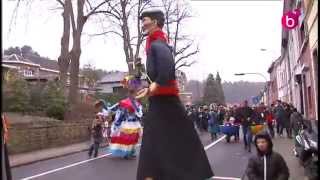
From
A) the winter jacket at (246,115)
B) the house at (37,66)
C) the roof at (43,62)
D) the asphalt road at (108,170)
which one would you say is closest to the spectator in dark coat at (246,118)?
the winter jacket at (246,115)

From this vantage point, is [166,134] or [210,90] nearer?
[166,134]

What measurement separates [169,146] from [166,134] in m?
0.10

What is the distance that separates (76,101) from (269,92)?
7618 centimetres

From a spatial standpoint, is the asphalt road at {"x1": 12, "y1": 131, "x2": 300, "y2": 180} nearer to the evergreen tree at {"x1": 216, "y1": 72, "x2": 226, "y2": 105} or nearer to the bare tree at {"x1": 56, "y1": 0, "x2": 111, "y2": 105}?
the bare tree at {"x1": 56, "y1": 0, "x2": 111, "y2": 105}

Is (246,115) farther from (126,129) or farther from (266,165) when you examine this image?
(266,165)

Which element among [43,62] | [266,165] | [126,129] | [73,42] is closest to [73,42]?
[73,42]

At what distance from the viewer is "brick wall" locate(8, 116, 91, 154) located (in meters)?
20.4

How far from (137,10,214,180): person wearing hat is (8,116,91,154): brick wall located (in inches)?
626

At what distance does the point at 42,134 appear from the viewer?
22922mm

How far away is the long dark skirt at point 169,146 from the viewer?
176 inches

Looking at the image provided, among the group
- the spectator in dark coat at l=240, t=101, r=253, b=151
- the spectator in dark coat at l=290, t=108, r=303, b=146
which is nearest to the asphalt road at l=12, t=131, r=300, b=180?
Result: the spectator in dark coat at l=290, t=108, r=303, b=146

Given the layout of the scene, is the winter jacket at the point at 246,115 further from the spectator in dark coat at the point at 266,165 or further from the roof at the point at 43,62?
the roof at the point at 43,62

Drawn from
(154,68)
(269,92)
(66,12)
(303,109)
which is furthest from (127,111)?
(269,92)

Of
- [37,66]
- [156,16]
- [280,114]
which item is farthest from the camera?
[37,66]
